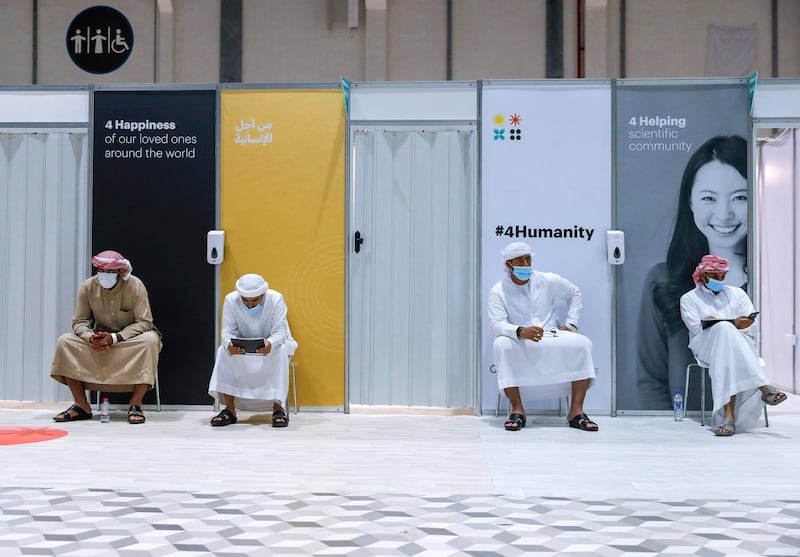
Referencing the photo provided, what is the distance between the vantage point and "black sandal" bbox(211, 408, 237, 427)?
5.63m

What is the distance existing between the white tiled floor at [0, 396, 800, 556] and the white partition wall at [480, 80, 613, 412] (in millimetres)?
736

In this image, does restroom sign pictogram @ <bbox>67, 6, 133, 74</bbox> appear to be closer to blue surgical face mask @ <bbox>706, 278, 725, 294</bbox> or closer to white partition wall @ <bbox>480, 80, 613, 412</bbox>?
white partition wall @ <bbox>480, 80, 613, 412</bbox>

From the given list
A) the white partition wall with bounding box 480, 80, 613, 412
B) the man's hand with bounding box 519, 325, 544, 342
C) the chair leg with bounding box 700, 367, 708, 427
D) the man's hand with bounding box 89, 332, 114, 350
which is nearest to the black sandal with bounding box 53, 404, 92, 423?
the man's hand with bounding box 89, 332, 114, 350

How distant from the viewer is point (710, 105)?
6109mm

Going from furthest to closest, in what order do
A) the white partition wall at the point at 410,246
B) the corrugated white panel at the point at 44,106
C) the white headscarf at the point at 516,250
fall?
1. the corrugated white panel at the point at 44,106
2. the white partition wall at the point at 410,246
3. the white headscarf at the point at 516,250

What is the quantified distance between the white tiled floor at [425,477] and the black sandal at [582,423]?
0.10 metres

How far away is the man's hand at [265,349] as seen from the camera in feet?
18.4

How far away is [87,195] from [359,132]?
88.0 inches

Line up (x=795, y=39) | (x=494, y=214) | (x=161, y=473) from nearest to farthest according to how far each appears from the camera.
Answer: (x=161, y=473) < (x=494, y=214) < (x=795, y=39)

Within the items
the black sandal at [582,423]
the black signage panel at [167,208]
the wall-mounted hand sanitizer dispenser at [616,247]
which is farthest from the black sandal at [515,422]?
the black signage panel at [167,208]

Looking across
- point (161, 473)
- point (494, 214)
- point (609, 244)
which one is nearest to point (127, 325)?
point (161, 473)

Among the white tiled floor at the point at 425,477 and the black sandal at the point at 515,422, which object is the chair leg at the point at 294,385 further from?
the black sandal at the point at 515,422

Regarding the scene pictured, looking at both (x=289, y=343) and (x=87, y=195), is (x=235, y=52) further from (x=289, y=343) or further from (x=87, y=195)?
(x=289, y=343)

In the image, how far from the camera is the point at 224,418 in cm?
568
